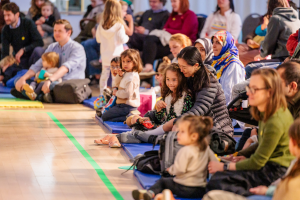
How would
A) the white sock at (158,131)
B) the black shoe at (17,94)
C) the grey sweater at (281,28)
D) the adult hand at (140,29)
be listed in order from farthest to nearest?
the adult hand at (140,29), the black shoe at (17,94), the grey sweater at (281,28), the white sock at (158,131)

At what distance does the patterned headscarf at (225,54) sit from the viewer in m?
4.91

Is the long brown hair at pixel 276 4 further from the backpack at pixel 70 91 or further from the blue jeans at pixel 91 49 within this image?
the blue jeans at pixel 91 49

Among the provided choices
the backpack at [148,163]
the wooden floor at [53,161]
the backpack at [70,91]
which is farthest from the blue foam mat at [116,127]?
the backpack at [70,91]

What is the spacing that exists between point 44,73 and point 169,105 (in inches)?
131

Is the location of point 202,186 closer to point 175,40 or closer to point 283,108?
point 283,108

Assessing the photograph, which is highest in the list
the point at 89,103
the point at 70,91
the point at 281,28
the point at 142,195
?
the point at 281,28

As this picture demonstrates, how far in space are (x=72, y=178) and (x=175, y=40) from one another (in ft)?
8.93

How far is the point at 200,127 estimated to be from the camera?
2711 mm

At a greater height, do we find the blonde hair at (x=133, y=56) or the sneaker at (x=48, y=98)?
the blonde hair at (x=133, y=56)

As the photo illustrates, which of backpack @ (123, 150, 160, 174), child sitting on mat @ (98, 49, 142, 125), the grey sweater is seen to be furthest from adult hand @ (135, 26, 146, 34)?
backpack @ (123, 150, 160, 174)

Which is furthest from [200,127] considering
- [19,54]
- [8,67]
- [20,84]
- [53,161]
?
[8,67]

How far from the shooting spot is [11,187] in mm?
3020

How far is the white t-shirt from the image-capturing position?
25.0 feet

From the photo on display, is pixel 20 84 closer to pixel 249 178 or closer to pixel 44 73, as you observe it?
pixel 44 73
